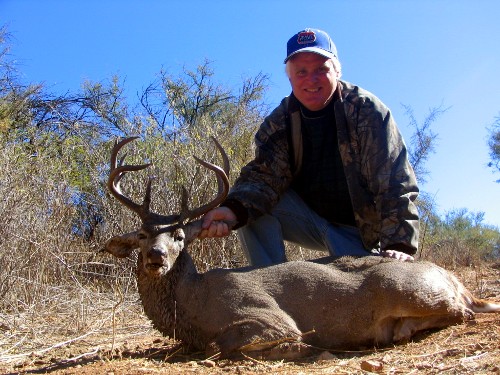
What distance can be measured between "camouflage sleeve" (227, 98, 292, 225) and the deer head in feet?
2.18

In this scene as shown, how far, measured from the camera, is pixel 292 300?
435 cm

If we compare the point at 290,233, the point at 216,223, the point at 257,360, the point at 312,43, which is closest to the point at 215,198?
the point at 216,223

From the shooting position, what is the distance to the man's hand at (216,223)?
4922 millimetres

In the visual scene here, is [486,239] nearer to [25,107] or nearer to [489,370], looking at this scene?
[25,107]

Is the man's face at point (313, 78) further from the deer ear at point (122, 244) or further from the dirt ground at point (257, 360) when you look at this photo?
the dirt ground at point (257, 360)

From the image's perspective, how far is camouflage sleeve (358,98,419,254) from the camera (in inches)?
188

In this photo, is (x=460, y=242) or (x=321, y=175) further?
(x=460, y=242)

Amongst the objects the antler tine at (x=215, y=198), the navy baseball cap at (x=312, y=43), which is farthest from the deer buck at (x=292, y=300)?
the navy baseball cap at (x=312, y=43)

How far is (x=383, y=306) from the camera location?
432 cm

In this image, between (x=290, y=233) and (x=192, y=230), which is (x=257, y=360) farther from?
(x=290, y=233)

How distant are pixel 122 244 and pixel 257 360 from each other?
4.75 feet

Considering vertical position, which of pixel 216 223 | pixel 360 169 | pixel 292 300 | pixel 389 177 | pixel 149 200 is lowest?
pixel 292 300

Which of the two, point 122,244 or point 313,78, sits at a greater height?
point 313,78

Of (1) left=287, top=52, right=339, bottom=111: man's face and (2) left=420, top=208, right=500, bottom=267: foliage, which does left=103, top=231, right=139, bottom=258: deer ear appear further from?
(2) left=420, top=208, right=500, bottom=267: foliage
